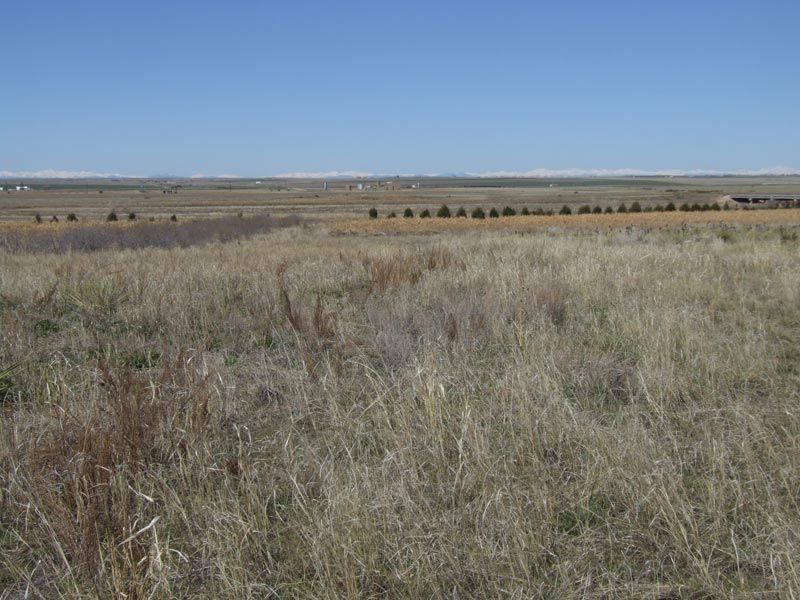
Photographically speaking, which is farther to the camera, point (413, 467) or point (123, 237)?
point (123, 237)

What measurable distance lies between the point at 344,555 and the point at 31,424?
7.56ft

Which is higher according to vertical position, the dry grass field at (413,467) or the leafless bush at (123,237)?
the leafless bush at (123,237)

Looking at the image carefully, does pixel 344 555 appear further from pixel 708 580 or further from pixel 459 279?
pixel 459 279

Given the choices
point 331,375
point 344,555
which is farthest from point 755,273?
point 344,555

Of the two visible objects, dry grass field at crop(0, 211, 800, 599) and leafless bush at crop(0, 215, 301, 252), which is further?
leafless bush at crop(0, 215, 301, 252)

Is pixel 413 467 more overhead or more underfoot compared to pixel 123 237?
more underfoot

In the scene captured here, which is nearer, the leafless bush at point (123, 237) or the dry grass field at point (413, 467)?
the dry grass field at point (413, 467)

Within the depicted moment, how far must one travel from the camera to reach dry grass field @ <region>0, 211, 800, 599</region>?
2555 millimetres

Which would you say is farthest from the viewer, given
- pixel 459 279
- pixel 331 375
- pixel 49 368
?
pixel 459 279

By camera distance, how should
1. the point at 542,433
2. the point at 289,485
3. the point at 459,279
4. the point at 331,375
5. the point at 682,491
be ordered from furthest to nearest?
the point at 459,279, the point at 331,375, the point at 542,433, the point at 289,485, the point at 682,491

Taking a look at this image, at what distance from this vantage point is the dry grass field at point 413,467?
2.55 metres

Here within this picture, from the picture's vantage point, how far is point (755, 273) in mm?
9805

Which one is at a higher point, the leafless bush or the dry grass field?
the leafless bush

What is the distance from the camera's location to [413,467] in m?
3.24
